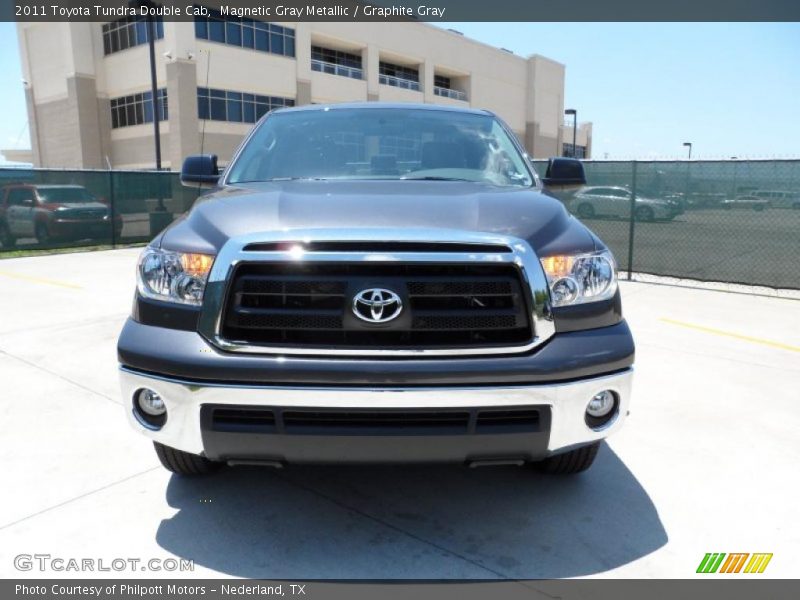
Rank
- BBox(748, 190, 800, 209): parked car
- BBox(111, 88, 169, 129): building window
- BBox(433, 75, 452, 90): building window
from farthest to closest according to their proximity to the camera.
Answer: BBox(433, 75, 452, 90): building window < BBox(111, 88, 169, 129): building window < BBox(748, 190, 800, 209): parked car

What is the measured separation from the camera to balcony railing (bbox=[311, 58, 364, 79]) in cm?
3875

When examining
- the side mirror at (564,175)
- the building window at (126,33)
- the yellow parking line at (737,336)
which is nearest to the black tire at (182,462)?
the side mirror at (564,175)

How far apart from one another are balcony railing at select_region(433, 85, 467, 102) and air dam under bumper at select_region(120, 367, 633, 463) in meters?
48.8

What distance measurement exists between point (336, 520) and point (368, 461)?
0.65 m

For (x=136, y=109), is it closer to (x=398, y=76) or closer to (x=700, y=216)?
(x=398, y=76)

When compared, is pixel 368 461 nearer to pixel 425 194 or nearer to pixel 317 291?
pixel 317 291

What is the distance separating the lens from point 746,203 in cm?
945

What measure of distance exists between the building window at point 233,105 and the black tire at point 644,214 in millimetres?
26975

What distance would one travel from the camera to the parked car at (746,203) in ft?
30.5

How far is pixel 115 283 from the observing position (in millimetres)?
9258

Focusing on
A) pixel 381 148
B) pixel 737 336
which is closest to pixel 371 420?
pixel 381 148

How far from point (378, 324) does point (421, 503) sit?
1087 millimetres

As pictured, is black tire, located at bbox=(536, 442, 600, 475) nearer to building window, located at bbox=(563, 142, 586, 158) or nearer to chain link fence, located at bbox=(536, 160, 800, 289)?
chain link fence, located at bbox=(536, 160, 800, 289)


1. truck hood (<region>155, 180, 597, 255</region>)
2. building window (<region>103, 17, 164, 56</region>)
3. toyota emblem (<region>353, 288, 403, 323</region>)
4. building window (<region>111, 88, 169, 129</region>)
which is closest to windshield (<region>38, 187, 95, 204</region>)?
truck hood (<region>155, 180, 597, 255</region>)
